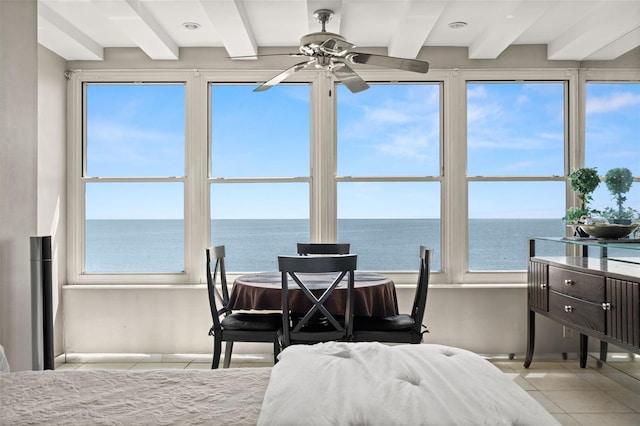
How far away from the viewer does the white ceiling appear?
11.7 ft

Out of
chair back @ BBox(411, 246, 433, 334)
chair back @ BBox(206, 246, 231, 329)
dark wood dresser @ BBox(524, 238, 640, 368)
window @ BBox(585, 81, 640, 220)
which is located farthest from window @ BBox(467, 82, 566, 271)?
chair back @ BBox(206, 246, 231, 329)

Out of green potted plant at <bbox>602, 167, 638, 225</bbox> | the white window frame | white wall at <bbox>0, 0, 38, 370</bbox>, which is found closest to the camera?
white wall at <bbox>0, 0, 38, 370</bbox>

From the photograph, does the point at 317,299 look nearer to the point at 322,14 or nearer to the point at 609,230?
the point at 322,14

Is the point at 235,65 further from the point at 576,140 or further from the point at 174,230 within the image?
the point at 576,140

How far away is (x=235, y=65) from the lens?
15.4 ft

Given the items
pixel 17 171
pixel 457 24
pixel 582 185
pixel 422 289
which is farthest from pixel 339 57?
pixel 582 185

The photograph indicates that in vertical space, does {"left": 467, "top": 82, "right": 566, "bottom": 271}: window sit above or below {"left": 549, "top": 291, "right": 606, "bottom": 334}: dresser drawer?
above

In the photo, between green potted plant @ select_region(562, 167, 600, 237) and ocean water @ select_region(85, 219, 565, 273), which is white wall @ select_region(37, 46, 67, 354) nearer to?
ocean water @ select_region(85, 219, 565, 273)

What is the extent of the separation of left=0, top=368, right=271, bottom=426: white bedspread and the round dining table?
1.71m

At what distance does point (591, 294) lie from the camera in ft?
10.8

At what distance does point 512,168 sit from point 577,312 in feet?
5.57

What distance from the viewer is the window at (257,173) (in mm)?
4742

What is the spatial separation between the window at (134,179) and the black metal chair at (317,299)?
5.96ft

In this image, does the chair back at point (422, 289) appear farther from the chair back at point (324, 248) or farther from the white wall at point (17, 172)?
the white wall at point (17, 172)
